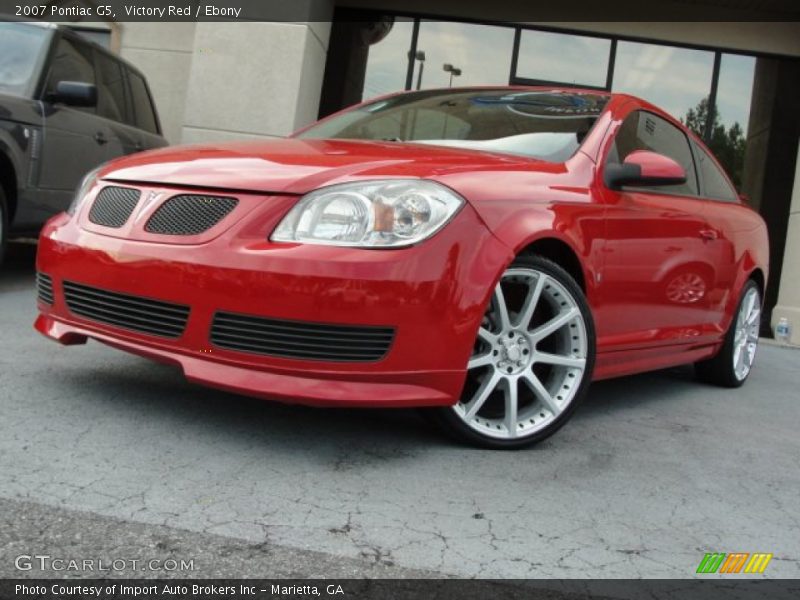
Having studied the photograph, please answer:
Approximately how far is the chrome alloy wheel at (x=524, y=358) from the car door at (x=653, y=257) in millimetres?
334

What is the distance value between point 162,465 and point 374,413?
3.38 feet

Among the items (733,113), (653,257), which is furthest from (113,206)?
(733,113)

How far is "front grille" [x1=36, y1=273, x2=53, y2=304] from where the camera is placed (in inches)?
120

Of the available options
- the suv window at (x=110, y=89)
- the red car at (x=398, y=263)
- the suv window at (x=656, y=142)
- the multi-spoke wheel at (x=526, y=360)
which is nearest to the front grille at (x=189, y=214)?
the red car at (x=398, y=263)

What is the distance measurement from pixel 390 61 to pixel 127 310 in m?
8.73

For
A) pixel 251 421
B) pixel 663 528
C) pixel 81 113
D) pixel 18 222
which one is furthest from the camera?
pixel 81 113

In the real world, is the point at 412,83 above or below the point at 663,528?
above

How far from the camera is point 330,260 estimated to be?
8.26ft

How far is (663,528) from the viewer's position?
Answer: 94.3 inches

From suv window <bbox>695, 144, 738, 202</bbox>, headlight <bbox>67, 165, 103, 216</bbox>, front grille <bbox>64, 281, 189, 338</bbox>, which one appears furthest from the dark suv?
suv window <bbox>695, 144, 738, 202</bbox>

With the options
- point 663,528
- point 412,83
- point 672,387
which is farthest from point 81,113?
point 412,83

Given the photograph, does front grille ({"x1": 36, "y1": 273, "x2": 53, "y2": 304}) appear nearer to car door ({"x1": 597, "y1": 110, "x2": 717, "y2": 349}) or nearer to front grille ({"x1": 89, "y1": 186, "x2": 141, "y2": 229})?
front grille ({"x1": 89, "y1": 186, "x2": 141, "y2": 229})

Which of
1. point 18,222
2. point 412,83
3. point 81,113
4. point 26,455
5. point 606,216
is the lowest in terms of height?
point 26,455

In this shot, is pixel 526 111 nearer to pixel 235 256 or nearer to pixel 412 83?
pixel 235 256
